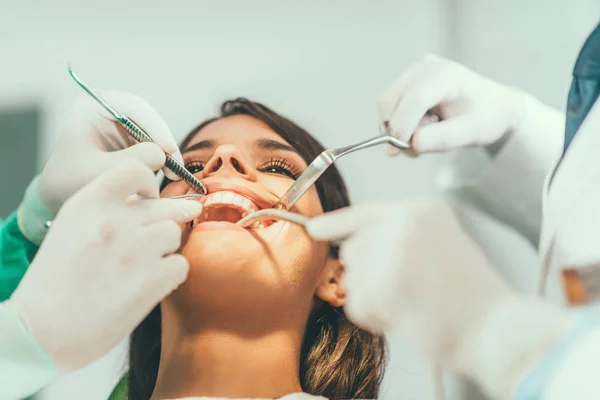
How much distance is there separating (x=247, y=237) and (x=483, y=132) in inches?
19.9

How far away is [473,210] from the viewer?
1271mm

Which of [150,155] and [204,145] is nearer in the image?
[150,155]

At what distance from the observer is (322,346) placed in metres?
Result: 1.24

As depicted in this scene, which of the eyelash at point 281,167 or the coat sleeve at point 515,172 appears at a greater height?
the eyelash at point 281,167

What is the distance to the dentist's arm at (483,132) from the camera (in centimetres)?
112

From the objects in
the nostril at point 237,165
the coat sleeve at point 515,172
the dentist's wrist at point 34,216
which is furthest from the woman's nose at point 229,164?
the coat sleeve at point 515,172

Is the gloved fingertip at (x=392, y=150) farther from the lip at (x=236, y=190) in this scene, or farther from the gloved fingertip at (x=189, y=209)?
the gloved fingertip at (x=189, y=209)

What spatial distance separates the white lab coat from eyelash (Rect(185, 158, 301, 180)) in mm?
340

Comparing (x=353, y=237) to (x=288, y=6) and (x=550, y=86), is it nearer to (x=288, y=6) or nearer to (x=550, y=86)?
(x=550, y=86)

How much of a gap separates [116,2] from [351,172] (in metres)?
0.87

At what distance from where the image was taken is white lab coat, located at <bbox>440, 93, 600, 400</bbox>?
1.91 ft

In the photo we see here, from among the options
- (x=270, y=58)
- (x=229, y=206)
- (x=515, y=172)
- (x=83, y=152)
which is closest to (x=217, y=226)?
(x=229, y=206)

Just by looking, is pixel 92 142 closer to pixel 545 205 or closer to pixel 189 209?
pixel 189 209

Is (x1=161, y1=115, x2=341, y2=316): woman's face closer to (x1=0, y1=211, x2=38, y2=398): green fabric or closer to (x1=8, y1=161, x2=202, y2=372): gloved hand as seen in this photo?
(x1=8, y1=161, x2=202, y2=372): gloved hand
